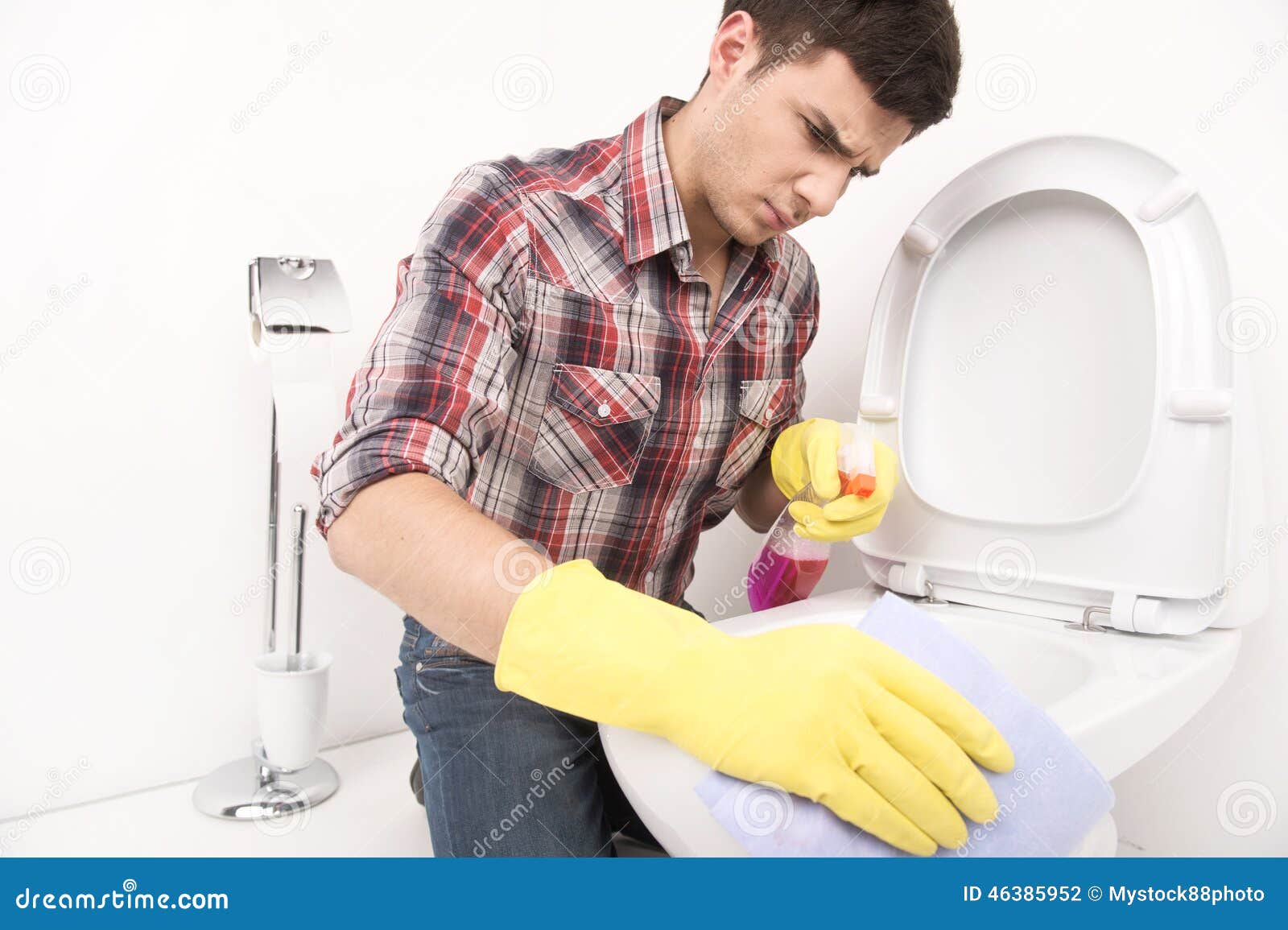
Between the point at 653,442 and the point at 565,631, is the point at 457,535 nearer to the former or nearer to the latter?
the point at 565,631

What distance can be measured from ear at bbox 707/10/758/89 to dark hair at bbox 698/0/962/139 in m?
0.01

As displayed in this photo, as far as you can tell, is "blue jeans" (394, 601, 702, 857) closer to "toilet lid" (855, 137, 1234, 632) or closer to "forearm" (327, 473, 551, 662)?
"forearm" (327, 473, 551, 662)

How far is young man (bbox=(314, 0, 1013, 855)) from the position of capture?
51cm

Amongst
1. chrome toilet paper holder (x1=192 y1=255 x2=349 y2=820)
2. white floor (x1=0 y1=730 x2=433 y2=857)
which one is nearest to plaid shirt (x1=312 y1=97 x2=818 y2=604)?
chrome toilet paper holder (x1=192 y1=255 x2=349 y2=820)

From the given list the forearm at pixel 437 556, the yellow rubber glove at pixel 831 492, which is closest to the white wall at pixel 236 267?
the yellow rubber glove at pixel 831 492

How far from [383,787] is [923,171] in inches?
39.6

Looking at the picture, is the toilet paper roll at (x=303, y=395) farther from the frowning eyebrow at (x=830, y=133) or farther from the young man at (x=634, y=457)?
the frowning eyebrow at (x=830, y=133)

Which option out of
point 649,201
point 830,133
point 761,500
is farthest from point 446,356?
point 761,500

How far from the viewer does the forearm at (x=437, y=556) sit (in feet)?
1.89

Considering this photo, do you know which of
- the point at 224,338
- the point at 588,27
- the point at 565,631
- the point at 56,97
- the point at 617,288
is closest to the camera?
the point at 565,631

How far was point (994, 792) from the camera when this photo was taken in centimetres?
52

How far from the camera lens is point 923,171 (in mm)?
1035

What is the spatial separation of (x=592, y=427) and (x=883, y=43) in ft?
1.35

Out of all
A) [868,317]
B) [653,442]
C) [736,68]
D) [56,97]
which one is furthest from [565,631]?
[56,97]
